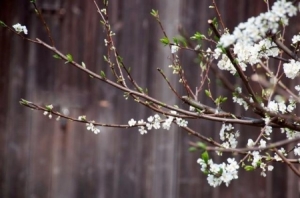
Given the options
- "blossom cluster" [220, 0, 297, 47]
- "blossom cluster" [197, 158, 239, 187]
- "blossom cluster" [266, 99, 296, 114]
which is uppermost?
"blossom cluster" [220, 0, 297, 47]

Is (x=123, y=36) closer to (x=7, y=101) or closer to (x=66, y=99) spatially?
(x=66, y=99)

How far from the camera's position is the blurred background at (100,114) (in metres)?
3.36

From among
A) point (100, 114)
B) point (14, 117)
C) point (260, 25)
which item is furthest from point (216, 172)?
point (14, 117)

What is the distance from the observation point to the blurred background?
11.0 feet

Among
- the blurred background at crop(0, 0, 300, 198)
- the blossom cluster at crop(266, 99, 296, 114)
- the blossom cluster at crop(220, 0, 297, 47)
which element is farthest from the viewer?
the blurred background at crop(0, 0, 300, 198)

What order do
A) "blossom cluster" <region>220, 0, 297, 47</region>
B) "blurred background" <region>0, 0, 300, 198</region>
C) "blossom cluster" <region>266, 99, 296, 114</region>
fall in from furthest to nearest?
"blurred background" <region>0, 0, 300, 198</region>
"blossom cluster" <region>266, 99, 296, 114</region>
"blossom cluster" <region>220, 0, 297, 47</region>

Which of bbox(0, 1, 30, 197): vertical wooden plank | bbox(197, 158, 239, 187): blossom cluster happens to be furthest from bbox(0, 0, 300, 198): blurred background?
bbox(197, 158, 239, 187): blossom cluster

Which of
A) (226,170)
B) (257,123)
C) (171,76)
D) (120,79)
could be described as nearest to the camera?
(226,170)

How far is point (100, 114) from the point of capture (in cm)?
342

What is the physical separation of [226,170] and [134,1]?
2178mm

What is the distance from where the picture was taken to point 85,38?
11.3ft

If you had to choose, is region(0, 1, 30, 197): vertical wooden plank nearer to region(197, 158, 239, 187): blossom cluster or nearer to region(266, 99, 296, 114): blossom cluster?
region(266, 99, 296, 114): blossom cluster

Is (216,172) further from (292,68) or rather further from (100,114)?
(100,114)

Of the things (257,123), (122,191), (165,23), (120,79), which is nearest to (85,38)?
(165,23)
